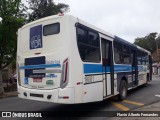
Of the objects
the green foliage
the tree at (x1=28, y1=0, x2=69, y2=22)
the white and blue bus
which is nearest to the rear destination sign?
the white and blue bus

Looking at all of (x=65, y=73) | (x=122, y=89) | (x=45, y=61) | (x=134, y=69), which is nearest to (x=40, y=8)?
(x=134, y=69)

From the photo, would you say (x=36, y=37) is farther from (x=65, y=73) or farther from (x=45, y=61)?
(x=65, y=73)

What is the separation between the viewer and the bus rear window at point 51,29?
798 centimetres

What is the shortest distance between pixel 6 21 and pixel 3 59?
129 inches

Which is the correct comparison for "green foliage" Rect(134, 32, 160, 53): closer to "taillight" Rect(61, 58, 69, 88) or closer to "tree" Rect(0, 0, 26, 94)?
"tree" Rect(0, 0, 26, 94)

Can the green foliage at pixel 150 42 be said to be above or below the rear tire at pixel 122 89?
above

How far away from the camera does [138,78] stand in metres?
15.7

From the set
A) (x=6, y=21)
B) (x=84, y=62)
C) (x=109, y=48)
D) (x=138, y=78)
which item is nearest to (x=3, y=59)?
(x=6, y=21)

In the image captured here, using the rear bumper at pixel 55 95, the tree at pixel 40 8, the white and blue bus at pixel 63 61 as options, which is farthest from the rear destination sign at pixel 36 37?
the tree at pixel 40 8

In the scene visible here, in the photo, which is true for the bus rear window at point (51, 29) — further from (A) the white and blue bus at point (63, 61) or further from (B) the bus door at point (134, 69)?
(B) the bus door at point (134, 69)

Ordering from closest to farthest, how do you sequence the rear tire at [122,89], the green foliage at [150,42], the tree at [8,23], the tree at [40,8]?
the rear tire at [122,89]
the tree at [8,23]
the tree at [40,8]
the green foliage at [150,42]

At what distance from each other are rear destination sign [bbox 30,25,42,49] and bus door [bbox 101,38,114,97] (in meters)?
2.58

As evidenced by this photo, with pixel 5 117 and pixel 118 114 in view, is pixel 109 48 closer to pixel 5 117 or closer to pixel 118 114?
pixel 118 114

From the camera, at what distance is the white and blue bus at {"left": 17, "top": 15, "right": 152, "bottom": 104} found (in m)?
7.64
